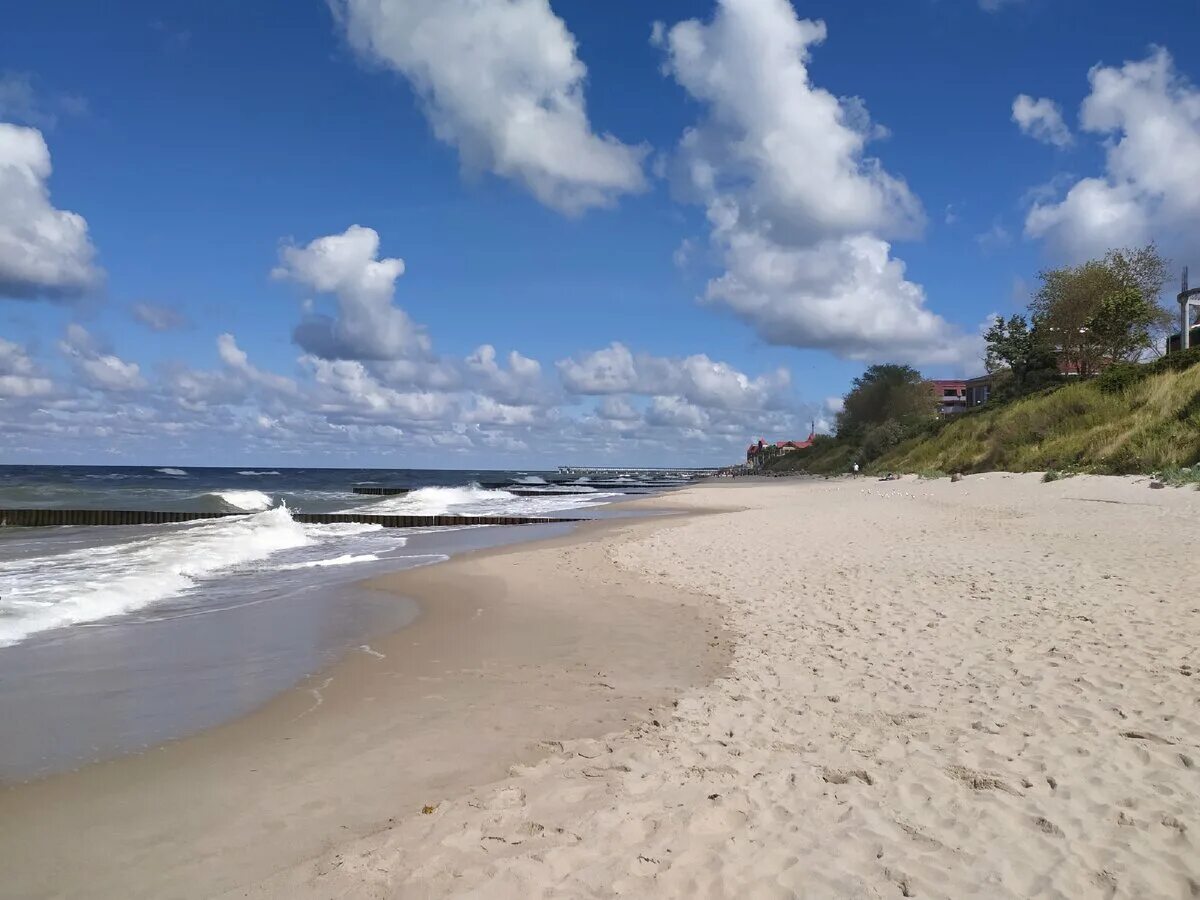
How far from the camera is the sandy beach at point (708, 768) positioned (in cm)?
361

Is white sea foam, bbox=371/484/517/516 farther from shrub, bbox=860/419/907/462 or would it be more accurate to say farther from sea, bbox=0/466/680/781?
shrub, bbox=860/419/907/462

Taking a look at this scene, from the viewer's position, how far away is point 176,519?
34750 mm

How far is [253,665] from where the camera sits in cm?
801

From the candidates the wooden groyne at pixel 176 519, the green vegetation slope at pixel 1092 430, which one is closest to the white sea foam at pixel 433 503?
the wooden groyne at pixel 176 519

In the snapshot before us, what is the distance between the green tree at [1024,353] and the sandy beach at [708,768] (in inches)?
1635

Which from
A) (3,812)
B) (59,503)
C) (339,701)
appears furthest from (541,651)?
(59,503)

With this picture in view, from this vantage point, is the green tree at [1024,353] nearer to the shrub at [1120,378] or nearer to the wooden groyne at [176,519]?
the shrub at [1120,378]

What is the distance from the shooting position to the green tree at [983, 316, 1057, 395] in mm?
45688

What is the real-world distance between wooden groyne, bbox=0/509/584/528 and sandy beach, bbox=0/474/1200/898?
70.8ft

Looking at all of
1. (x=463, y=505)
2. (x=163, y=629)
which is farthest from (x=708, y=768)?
(x=463, y=505)

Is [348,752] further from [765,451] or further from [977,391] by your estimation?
[765,451]

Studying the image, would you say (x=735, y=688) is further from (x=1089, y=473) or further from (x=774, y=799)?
(x=1089, y=473)

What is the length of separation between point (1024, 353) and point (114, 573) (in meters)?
51.0

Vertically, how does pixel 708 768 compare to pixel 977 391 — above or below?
below
